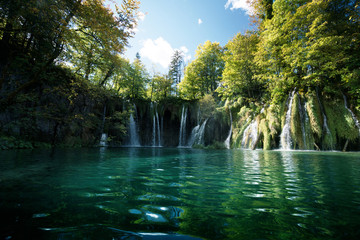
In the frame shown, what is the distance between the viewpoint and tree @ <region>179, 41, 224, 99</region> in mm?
25312

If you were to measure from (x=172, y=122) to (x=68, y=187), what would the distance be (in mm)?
22255

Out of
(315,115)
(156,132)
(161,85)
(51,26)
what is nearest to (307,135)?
(315,115)

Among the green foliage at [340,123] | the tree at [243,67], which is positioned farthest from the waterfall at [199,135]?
the green foliage at [340,123]

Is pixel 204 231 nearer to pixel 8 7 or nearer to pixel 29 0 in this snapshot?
pixel 29 0

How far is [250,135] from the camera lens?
48.7 feet

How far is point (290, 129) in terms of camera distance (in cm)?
1203

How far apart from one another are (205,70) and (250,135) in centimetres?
1474

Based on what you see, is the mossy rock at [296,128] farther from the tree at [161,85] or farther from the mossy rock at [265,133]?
the tree at [161,85]

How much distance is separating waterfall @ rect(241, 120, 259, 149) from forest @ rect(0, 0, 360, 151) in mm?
105

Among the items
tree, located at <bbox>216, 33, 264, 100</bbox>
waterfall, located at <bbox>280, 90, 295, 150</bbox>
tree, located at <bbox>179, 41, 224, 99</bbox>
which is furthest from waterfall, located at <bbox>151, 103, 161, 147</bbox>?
waterfall, located at <bbox>280, 90, 295, 150</bbox>

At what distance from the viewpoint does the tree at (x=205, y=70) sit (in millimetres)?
25312

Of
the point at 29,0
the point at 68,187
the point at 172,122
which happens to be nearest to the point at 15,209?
the point at 68,187

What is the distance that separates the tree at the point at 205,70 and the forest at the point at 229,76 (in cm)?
644

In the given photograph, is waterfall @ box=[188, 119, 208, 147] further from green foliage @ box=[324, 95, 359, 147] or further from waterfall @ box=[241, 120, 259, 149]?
green foliage @ box=[324, 95, 359, 147]
